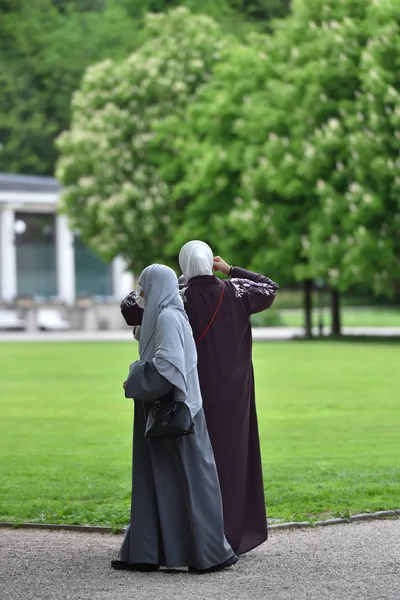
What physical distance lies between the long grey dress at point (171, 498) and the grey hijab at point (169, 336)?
0.04 metres

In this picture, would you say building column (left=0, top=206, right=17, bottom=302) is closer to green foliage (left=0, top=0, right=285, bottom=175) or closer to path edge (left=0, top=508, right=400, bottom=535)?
green foliage (left=0, top=0, right=285, bottom=175)

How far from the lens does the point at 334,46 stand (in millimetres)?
39312

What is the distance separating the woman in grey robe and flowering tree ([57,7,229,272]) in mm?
40110

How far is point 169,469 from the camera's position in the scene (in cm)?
789

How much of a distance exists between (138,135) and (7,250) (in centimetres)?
1051

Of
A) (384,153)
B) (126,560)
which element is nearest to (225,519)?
(126,560)

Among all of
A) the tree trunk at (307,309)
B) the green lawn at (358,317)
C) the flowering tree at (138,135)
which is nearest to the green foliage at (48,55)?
the green lawn at (358,317)

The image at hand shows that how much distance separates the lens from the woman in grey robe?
25.4 feet

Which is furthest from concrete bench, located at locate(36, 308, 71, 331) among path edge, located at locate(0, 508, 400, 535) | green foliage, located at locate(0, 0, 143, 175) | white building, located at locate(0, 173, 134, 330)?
path edge, located at locate(0, 508, 400, 535)

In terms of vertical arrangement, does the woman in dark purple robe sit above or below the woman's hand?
below

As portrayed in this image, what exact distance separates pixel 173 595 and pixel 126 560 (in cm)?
83

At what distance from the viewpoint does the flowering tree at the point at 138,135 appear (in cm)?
4859

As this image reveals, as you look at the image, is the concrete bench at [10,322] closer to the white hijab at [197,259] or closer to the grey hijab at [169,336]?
the white hijab at [197,259]

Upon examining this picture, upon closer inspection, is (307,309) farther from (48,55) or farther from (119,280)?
(48,55)
